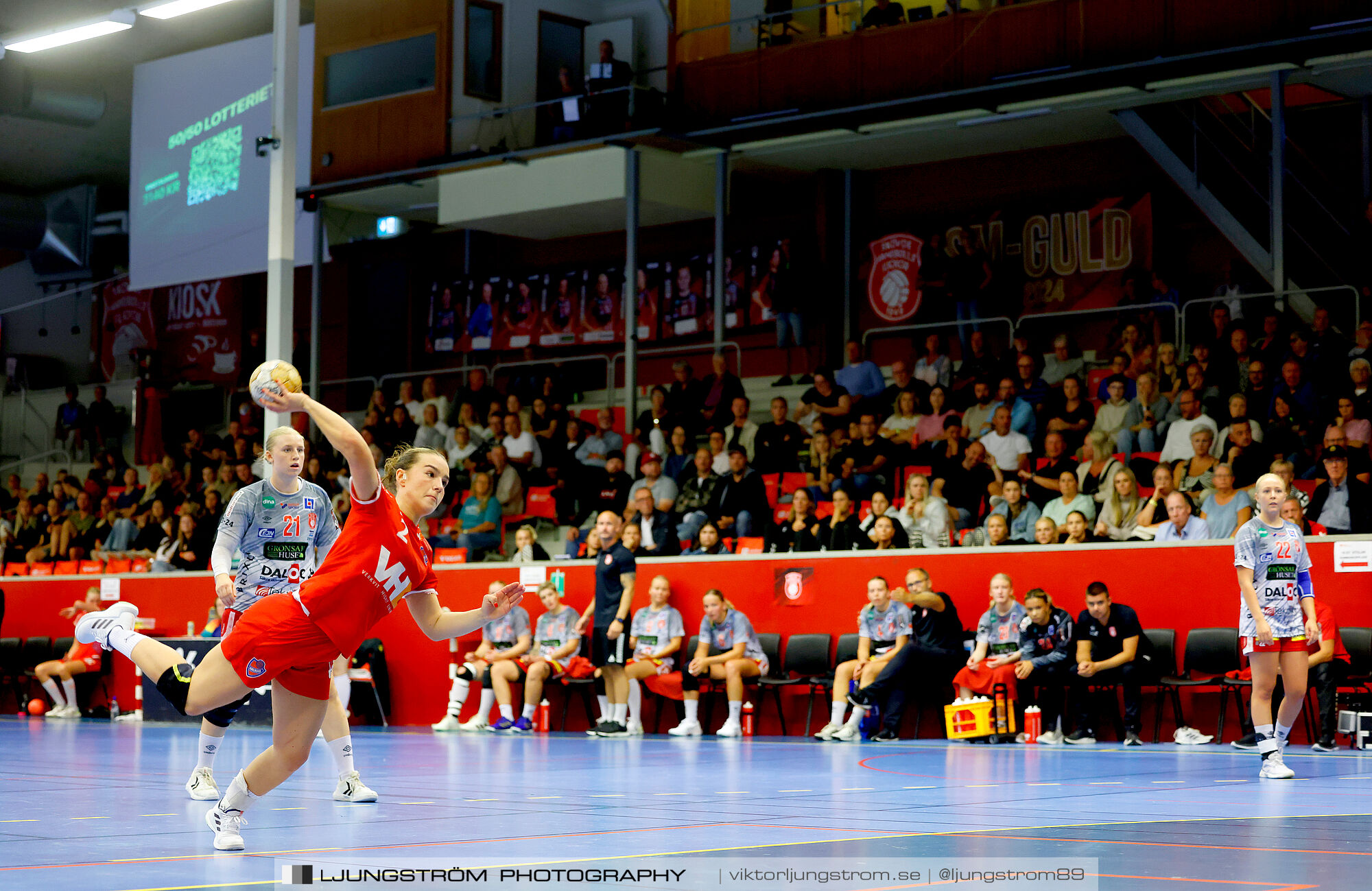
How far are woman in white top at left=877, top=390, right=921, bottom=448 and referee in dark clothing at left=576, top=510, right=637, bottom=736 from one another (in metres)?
3.71

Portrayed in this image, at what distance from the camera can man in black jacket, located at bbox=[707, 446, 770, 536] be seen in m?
17.3

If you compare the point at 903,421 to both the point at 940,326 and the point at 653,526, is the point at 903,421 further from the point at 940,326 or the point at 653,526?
the point at 940,326

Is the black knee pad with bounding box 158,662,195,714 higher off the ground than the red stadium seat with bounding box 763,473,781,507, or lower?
lower

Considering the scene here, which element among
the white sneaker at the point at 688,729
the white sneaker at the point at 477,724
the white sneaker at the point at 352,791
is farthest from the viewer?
the white sneaker at the point at 477,724

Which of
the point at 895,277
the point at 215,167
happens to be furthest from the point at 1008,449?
the point at 215,167

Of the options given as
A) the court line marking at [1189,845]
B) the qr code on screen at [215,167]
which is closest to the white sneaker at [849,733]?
the court line marking at [1189,845]

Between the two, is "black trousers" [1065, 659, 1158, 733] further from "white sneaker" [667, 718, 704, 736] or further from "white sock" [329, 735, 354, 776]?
"white sock" [329, 735, 354, 776]

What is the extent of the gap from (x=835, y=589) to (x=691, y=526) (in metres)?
2.34

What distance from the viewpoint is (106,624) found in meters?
6.84

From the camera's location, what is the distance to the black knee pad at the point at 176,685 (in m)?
6.21

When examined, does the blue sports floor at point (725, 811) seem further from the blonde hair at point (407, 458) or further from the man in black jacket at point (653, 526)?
the man in black jacket at point (653, 526)

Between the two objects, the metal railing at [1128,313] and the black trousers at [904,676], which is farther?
the metal railing at [1128,313]

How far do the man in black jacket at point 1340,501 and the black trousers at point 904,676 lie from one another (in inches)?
135

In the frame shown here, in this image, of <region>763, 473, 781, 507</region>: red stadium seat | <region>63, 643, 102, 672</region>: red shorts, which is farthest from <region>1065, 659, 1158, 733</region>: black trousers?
<region>63, 643, 102, 672</region>: red shorts
